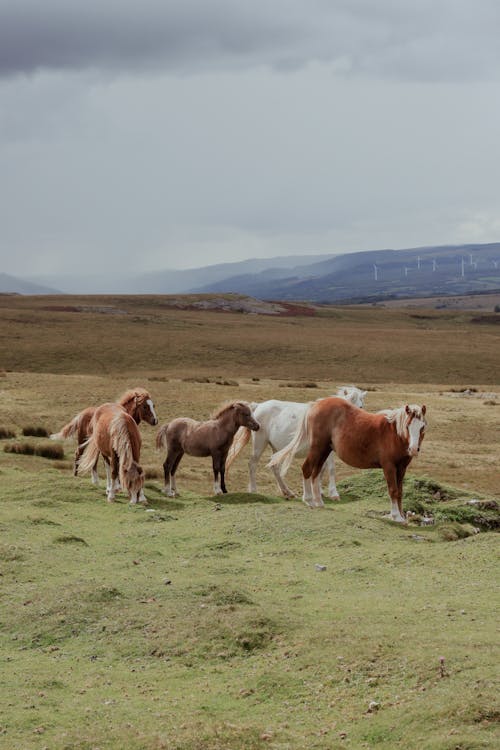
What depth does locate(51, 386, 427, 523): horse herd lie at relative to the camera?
1670 centimetres

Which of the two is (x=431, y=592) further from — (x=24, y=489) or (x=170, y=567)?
(x=24, y=489)

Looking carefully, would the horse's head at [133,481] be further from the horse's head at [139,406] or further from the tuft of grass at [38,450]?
the tuft of grass at [38,450]

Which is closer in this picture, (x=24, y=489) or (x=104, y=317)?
(x=24, y=489)

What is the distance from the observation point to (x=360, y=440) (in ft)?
56.1

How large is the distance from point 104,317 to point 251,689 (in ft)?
286

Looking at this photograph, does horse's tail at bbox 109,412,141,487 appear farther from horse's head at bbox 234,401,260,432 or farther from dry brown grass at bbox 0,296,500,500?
dry brown grass at bbox 0,296,500,500

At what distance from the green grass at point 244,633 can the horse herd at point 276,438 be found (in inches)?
66.9

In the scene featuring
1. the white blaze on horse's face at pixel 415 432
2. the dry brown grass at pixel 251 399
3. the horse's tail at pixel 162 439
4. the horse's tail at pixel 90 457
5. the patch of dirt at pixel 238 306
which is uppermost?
the patch of dirt at pixel 238 306

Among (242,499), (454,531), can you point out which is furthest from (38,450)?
(454,531)

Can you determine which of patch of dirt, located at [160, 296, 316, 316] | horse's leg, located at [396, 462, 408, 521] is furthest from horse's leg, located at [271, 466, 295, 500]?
patch of dirt, located at [160, 296, 316, 316]

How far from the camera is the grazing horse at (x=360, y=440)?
16.4 metres

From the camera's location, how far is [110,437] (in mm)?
17672

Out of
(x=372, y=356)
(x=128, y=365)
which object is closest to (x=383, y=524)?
(x=128, y=365)

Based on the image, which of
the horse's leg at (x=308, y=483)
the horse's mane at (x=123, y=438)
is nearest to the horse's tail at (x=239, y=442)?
the horse's leg at (x=308, y=483)
